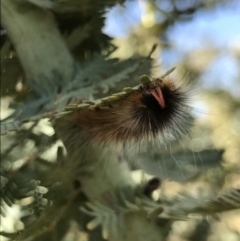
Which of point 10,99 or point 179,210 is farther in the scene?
point 10,99

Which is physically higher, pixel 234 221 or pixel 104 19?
pixel 104 19

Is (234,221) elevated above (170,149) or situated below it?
below

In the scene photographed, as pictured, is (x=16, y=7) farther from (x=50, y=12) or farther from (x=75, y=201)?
(x=75, y=201)

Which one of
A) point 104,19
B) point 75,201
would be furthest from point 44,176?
point 104,19

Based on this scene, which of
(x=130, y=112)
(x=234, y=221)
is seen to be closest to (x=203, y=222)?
(x=234, y=221)

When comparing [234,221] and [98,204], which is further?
[234,221]

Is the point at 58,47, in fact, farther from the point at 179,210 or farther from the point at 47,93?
the point at 179,210
